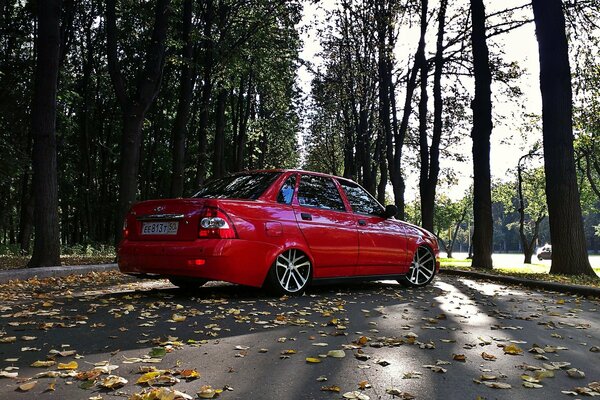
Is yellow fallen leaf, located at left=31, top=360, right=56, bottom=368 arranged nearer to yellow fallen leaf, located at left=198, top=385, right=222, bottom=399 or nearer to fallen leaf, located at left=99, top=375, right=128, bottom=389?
fallen leaf, located at left=99, top=375, right=128, bottom=389

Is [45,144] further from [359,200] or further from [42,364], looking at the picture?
[42,364]

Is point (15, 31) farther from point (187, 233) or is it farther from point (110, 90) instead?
point (187, 233)

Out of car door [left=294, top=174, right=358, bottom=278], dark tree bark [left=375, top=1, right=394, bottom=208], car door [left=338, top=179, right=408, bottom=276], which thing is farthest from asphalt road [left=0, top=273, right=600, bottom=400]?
dark tree bark [left=375, top=1, right=394, bottom=208]

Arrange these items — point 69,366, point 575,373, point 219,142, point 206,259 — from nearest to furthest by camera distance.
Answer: point 69,366 → point 575,373 → point 206,259 → point 219,142

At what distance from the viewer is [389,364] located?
3771 mm

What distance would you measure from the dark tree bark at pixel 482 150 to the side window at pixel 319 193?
8.26 m

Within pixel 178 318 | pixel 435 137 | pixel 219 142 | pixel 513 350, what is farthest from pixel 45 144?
pixel 435 137

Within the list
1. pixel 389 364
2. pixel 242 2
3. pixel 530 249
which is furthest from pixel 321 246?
pixel 530 249

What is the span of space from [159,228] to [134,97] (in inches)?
308

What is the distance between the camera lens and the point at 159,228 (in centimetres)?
664

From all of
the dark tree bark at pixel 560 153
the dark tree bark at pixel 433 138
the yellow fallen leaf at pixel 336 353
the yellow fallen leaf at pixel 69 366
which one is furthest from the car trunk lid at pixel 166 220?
the dark tree bark at pixel 433 138

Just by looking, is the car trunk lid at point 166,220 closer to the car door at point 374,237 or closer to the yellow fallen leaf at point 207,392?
the car door at point 374,237

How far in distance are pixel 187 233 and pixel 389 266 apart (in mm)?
3528

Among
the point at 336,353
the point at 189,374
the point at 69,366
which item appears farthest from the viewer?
the point at 336,353
